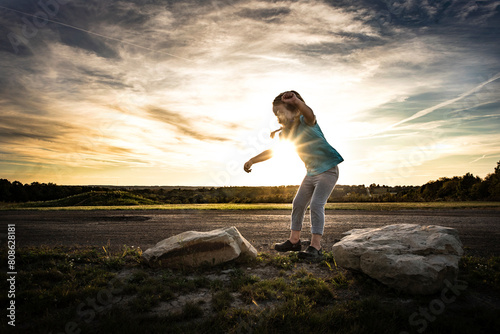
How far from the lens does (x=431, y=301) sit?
11.3 ft

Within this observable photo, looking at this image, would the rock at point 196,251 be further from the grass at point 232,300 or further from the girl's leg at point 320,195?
the girl's leg at point 320,195

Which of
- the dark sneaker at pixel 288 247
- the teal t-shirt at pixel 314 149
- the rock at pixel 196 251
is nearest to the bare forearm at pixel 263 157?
the teal t-shirt at pixel 314 149

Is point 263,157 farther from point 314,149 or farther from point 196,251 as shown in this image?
point 196,251

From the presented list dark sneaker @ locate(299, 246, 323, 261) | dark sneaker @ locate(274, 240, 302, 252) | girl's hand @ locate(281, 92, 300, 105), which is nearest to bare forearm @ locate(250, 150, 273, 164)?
girl's hand @ locate(281, 92, 300, 105)

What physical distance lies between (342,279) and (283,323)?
4.68 feet

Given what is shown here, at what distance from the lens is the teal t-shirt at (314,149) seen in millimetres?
4816

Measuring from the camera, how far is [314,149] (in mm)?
4895

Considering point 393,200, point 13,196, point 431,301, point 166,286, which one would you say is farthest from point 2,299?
point 13,196

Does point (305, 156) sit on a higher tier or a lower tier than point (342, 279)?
higher

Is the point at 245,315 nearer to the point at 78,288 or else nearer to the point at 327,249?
the point at 78,288

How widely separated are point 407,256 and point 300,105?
2.52 metres

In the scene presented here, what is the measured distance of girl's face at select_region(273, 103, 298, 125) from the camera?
4953mm

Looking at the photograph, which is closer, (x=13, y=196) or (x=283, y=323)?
(x=283, y=323)

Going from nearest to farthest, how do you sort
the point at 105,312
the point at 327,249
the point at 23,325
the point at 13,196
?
the point at 23,325
the point at 105,312
the point at 327,249
the point at 13,196
